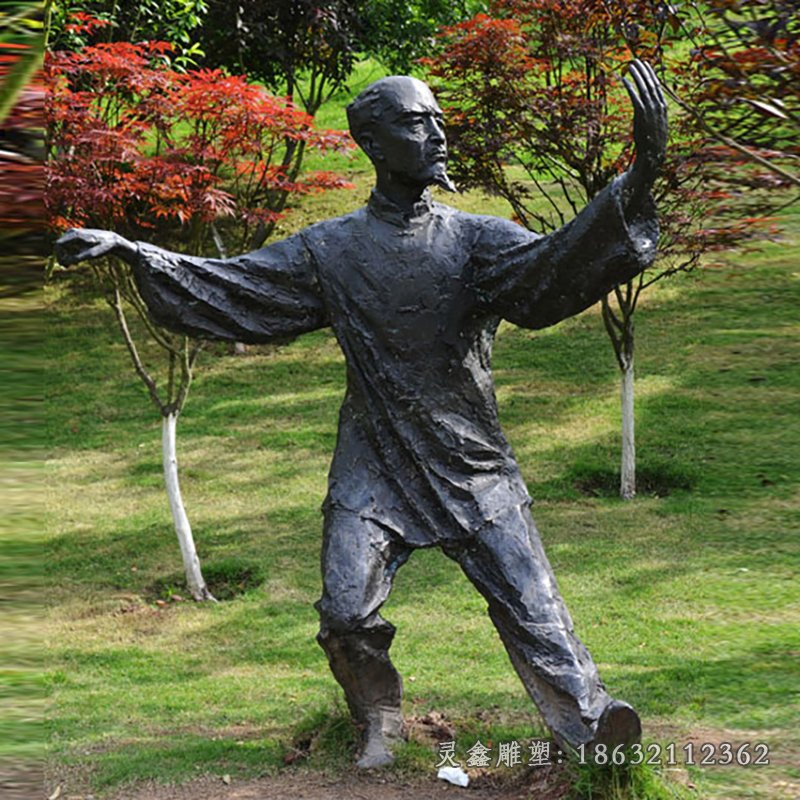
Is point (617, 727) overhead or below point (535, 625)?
below

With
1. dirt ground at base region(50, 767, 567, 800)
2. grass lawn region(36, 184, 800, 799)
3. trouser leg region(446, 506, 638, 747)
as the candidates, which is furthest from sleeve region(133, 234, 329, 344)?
dirt ground at base region(50, 767, 567, 800)

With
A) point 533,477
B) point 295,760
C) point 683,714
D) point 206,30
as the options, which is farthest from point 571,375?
point 295,760

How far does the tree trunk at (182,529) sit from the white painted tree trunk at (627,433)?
125 inches

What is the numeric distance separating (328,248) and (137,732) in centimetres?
275

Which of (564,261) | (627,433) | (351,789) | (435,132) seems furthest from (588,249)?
(627,433)

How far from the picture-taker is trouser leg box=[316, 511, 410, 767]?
209 inches

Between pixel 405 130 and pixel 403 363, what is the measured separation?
0.86 metres

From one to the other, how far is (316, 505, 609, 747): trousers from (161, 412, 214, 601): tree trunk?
3.75 m

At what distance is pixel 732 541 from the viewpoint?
9.50m

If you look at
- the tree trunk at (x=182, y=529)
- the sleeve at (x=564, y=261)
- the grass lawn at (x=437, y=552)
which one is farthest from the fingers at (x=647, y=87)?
the tree trunk at (x=182, y=529)

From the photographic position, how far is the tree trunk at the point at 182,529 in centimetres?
917

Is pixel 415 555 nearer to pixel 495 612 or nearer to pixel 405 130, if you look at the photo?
pixel 495 612

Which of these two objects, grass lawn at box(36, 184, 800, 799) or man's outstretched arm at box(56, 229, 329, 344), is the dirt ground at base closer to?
grass lawn at box(36, 184, 800, 799)

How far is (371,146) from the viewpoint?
543 cm
